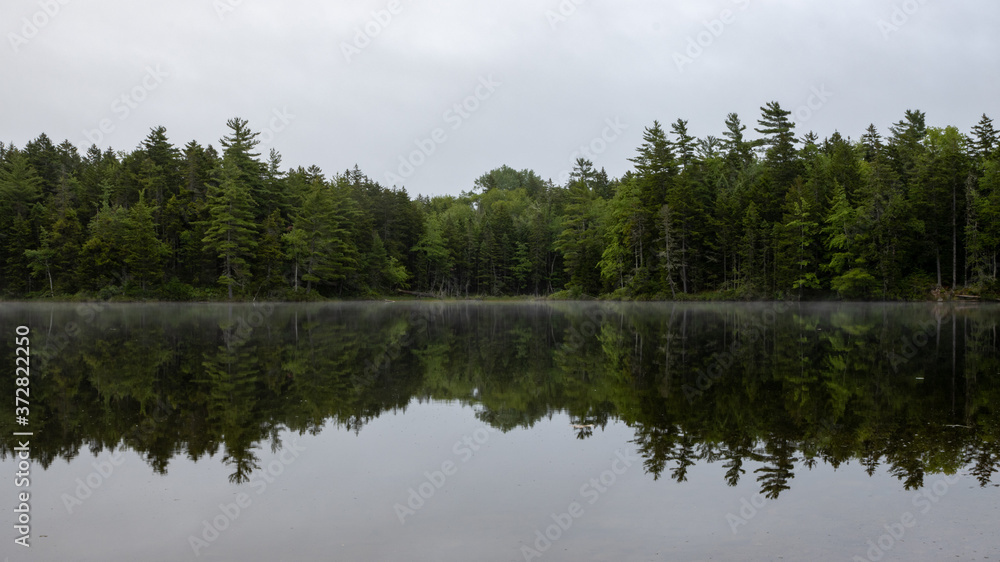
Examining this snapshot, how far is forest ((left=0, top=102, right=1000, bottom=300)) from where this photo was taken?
6072 cm

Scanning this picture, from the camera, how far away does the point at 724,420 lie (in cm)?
921

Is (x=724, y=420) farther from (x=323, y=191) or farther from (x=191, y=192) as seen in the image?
(x=191, y=192)

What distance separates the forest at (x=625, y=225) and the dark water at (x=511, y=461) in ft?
169

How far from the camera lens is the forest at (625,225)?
60.7m

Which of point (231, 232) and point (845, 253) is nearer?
point (845, 253)

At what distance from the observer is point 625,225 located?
7238 cm

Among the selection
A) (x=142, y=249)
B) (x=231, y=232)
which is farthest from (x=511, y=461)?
(x=142, y=249)

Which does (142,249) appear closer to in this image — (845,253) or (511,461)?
(845,253)

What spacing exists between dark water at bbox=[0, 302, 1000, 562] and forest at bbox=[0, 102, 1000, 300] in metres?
51.6

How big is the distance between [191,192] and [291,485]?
7433 centimetres

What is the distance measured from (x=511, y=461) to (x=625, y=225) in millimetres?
66658

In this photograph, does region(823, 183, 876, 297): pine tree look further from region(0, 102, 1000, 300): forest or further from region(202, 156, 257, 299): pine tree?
region(202, 156, 257, 299): pine tree

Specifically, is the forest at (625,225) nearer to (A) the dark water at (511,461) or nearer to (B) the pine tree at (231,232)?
(B) the pine tree at (231,232)

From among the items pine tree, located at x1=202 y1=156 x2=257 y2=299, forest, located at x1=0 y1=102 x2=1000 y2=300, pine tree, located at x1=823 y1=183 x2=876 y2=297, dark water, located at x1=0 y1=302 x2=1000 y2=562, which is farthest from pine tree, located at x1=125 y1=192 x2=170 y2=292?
pine tree, located at x1=823 y1=183 x2=876 y2=297
